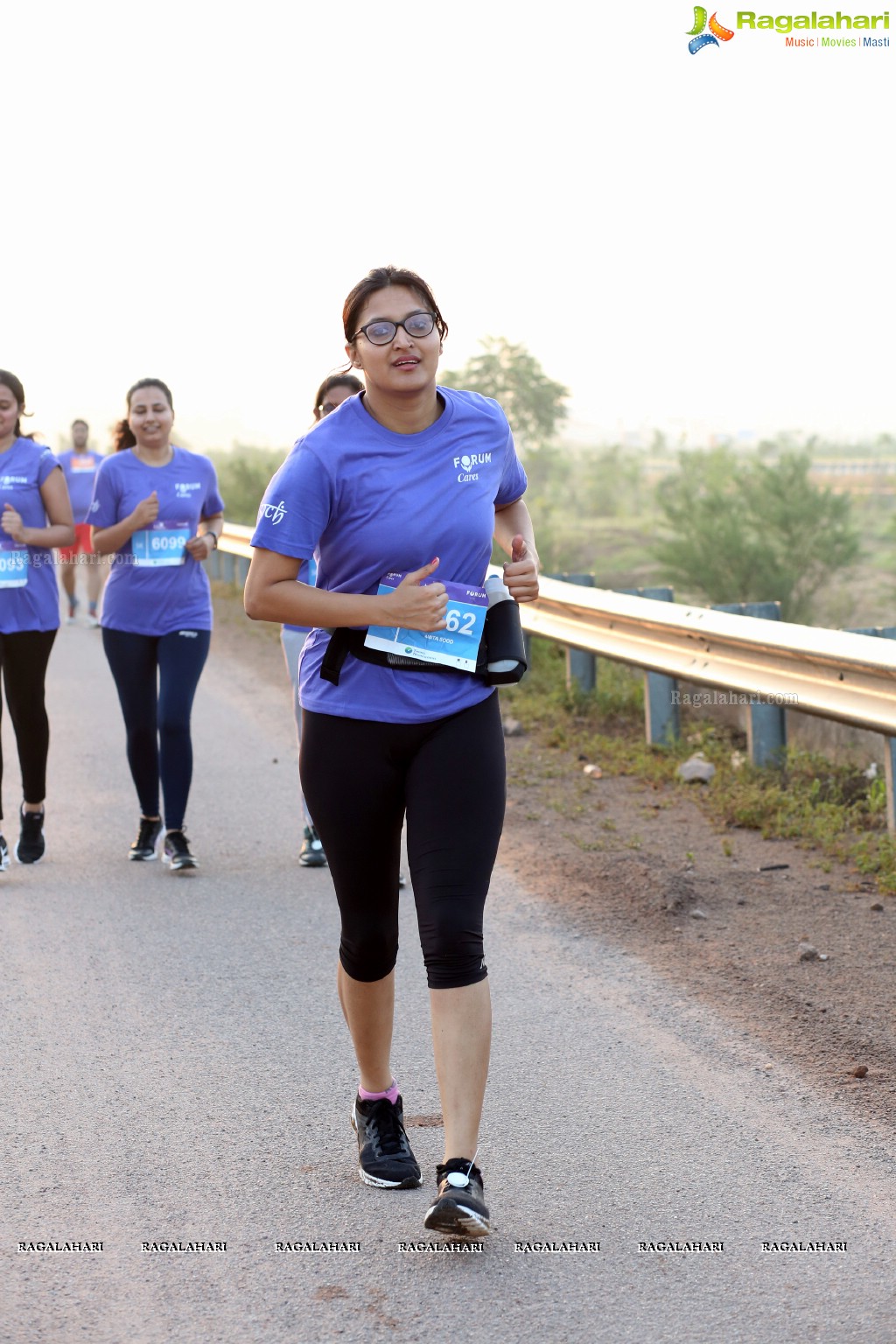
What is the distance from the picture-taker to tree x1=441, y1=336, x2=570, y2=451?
4566 centimetres

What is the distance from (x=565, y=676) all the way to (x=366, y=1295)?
8149mm

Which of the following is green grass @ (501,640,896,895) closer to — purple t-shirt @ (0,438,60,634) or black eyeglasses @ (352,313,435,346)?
purple t-shirt @ (0,438,60,634)

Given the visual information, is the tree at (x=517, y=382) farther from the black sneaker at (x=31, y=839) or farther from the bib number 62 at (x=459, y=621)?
the bib number 62 at (x=459, y=621)

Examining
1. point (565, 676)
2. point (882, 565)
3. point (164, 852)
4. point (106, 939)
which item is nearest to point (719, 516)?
point (882, 565)

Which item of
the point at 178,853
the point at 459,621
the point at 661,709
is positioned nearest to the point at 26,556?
the point at 178,853

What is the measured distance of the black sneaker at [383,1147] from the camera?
4.12m

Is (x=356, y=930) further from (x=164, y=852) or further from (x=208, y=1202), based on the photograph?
(x=164, y=852)

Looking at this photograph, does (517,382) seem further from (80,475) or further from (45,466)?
(45,466)

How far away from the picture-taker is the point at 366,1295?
11.5 feet

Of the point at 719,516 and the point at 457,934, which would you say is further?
the point at 719,516

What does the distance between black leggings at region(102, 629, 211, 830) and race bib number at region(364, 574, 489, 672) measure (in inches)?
148

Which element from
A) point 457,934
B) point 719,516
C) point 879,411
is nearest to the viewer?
point 457,934

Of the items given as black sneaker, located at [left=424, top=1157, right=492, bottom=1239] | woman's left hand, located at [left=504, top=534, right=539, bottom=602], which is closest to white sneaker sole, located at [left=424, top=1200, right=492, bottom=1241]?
black sneaker, located at [left=424, top=1157, right=492, bottom=1239]

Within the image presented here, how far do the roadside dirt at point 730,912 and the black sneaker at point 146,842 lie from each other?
1.64 m
